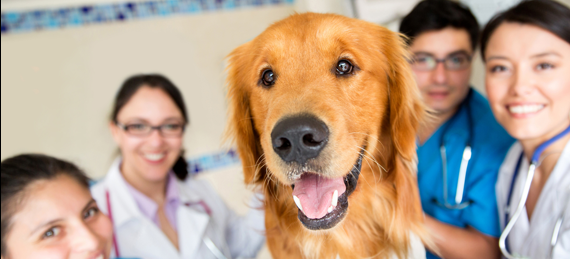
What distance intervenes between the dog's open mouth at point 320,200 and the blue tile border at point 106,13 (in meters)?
2.06

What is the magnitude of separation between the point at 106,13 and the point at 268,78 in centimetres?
220

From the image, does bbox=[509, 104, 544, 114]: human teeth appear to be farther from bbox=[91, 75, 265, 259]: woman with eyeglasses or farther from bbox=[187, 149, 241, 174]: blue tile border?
bbox=[187, 149, 241, 174]: blue tile border

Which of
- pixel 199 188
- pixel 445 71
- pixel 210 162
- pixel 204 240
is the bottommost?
pixel 210 162

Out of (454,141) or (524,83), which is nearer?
(524,83)

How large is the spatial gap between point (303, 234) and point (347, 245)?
0.19m

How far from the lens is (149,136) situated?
171 cm

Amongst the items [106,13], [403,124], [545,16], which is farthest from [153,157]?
[545,16]

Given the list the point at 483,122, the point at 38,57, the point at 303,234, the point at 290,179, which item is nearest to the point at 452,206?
the point at 483,122

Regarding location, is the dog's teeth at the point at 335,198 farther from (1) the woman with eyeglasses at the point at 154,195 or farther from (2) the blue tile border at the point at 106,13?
(2) the blue tile border at the point at 106,13

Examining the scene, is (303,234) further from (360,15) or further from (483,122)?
(360,15)

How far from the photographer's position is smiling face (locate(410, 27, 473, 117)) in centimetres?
160

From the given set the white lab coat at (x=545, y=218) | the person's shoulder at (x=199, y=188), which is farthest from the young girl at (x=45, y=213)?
the white lab coat at (x=545, y=218)

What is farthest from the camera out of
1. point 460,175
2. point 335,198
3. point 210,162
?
point 210,162

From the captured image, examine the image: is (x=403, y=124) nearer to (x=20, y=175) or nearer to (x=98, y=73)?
(x=20, y=175)
